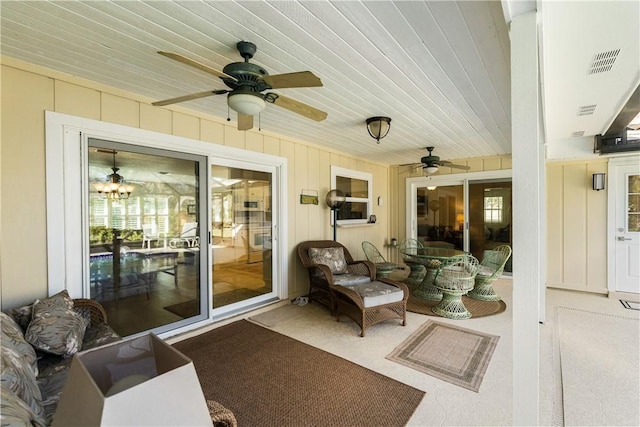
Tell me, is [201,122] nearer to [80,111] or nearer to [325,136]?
[80,111]

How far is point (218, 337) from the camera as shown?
3182 millimetres

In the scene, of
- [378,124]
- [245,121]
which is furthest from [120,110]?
[378,124]

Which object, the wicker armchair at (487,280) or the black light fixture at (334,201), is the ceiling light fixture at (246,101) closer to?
the black light fixture at (334,201)

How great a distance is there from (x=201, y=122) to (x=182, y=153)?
1.44ft

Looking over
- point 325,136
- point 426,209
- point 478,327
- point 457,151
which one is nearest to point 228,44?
point 325,136

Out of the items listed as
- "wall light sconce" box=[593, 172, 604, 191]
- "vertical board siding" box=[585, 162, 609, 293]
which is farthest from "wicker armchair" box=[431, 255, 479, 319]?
"wall light sconce" box=[593, 172, 604, 191]

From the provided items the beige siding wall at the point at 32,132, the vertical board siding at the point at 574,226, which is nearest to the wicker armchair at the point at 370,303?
the beige siding wall at the point at 32,132

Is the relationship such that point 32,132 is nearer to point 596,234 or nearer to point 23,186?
point 23,186

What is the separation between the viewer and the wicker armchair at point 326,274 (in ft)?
12.6

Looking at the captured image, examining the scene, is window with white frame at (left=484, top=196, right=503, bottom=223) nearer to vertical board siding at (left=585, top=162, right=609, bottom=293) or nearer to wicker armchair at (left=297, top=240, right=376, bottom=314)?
vertical board siding at (left=585, top=162, right=609, bottom=293)

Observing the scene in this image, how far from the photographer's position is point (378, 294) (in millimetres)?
3352

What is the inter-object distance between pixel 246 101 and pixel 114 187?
176cm

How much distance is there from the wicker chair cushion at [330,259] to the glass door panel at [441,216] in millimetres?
2745

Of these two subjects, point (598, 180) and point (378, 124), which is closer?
point (378, 124)
